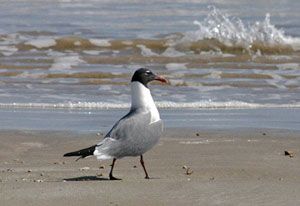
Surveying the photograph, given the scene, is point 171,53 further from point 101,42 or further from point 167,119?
point 167,119

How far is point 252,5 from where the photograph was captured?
27219mm

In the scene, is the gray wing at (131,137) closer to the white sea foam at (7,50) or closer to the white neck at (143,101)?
the white neck at (143,101)

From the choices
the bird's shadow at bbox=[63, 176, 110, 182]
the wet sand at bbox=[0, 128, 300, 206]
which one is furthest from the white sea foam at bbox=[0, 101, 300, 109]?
the bird's shadow at bbox=[63, 176, 110, 182]

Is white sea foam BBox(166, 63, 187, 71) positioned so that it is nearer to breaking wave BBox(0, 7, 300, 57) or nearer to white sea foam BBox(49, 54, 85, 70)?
breaking wave BBox(0, 7, 300, 57)

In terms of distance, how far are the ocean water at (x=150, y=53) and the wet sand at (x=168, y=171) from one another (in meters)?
2.25

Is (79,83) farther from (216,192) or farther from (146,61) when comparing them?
(216,192)

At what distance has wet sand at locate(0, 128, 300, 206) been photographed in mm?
5868

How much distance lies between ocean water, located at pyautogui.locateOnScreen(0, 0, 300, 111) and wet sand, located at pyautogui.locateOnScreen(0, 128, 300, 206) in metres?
2.25

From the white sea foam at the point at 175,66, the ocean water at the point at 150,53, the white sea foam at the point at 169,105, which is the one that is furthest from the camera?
the white sea foam at the point at 175,66

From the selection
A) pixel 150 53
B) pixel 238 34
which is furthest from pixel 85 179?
pixel 238 34

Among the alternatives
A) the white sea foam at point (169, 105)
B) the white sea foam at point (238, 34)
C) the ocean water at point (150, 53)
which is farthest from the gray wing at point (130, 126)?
the white sea foam at point (238, 34)

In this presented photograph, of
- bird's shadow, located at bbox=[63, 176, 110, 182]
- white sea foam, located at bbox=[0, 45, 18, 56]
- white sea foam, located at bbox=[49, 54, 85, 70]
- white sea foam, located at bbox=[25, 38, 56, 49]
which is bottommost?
white sea foam, located at bbox=[25, 38, 56, 49]

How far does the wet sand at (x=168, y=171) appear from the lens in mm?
5868

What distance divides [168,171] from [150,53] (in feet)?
33.2
